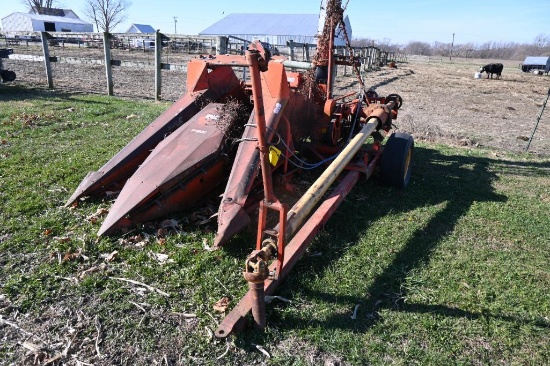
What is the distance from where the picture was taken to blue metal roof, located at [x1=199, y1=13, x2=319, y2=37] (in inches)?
2479

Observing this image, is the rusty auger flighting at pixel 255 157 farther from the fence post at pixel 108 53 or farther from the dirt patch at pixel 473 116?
the fence post at pixel 108 53

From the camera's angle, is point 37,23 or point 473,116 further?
point 37,23

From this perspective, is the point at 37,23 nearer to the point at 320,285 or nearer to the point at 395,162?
the point at 395,162

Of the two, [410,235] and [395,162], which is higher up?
[395,162]

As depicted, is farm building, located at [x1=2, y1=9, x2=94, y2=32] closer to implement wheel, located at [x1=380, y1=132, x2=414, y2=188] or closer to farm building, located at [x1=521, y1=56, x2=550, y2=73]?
farm building, located at [x1=521, y1=56, x2=550, y2=73]

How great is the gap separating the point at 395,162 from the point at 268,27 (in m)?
65.1

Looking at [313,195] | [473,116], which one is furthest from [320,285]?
[473,116]

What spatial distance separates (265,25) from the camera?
218 feet

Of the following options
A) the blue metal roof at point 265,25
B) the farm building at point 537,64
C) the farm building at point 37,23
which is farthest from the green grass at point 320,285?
the farm building at point 37,23

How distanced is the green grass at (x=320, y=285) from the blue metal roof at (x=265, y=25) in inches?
2402

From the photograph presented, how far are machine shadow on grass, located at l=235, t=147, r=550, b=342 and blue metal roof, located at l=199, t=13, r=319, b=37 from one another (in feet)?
193

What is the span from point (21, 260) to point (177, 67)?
28.7 feet

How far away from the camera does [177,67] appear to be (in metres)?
11.2

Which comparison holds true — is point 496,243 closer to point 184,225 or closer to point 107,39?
point 184,225
